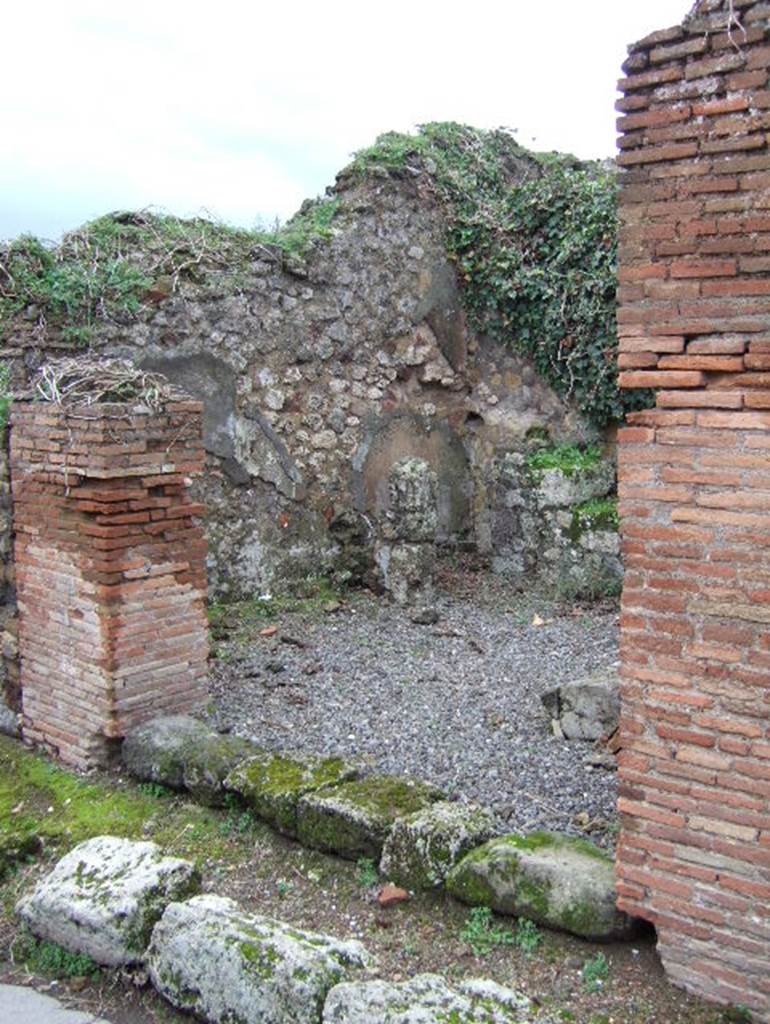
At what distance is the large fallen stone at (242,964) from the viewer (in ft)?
11.6

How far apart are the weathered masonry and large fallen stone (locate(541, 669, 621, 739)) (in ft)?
6.08

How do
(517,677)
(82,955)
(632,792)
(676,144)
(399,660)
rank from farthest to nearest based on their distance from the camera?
(399,660) → (517,677) → (82,955) → (632,792) → (676,144)

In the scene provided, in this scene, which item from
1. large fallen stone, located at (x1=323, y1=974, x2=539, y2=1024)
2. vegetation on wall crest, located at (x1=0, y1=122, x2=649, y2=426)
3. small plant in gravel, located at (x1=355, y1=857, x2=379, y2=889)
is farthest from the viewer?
vegetation on wall crest, located at (x1=0, y1=122, x2=649, y2=426)

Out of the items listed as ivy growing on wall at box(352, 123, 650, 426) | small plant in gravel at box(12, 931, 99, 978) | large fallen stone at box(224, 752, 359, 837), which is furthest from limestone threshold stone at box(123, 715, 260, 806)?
ivy growing on wall at box(352, 123, 650, 426)

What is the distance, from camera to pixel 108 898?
422cm

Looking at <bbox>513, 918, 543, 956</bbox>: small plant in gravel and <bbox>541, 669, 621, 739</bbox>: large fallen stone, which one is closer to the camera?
<bbox>513, 918, 543, 956</bbox>: small plant in gravel

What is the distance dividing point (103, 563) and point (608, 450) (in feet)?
17.2

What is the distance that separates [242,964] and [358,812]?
967mm

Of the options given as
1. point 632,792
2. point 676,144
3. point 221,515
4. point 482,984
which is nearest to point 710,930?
point 632,792

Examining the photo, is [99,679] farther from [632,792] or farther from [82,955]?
[632,792]

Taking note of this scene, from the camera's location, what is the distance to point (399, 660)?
23.5 feet

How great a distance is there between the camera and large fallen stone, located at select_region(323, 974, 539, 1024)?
3.24m

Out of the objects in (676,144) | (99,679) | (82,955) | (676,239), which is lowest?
(82,955)

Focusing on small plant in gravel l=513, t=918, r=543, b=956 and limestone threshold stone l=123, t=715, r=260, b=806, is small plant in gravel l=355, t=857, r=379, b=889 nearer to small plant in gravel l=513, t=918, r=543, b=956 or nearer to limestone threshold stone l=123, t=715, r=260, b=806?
small plant in gravel l=513, t=918, r=543, b=956
